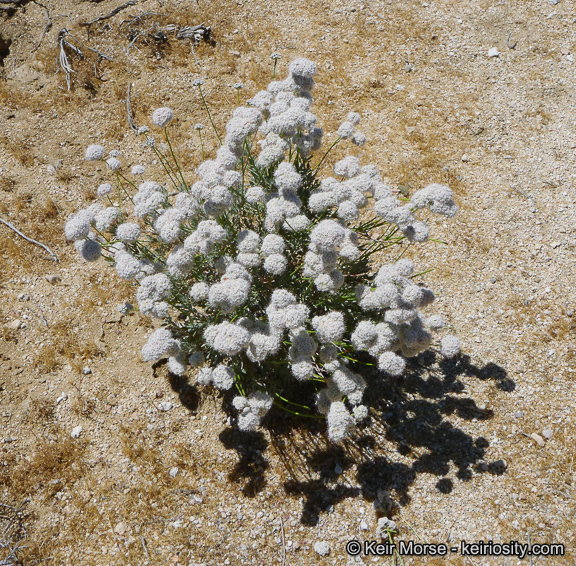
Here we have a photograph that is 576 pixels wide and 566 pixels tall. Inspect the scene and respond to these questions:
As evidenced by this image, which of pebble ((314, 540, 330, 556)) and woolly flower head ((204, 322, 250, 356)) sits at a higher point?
woolly flower head ((204, 322, 250, 356))

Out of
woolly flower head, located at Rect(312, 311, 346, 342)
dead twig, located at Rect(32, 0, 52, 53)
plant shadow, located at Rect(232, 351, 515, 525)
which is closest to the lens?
woolly flower head, located at Rect(312, 311, 346, 342)

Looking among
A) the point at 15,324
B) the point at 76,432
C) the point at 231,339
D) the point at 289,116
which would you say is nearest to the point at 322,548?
the point at 231,339

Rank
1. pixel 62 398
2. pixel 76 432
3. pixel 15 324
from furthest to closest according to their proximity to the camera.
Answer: pixel 15 324 < pixel 62 398 < pixel 76 432

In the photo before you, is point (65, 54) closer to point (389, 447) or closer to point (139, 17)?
point (139, 17)

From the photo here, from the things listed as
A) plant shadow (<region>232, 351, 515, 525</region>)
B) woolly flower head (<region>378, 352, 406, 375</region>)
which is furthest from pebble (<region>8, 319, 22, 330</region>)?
woolly flower head (<region>378, 352, 406, 375</region>)

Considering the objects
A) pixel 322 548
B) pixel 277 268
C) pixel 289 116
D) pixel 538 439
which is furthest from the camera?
pixel 538 439

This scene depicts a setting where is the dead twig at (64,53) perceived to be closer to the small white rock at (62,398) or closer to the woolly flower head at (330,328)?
the small white rock at (62,398)

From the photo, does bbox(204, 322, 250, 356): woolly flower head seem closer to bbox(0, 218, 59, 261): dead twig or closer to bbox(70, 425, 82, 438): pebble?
bbox(70, 425, 82, 438): pebble
